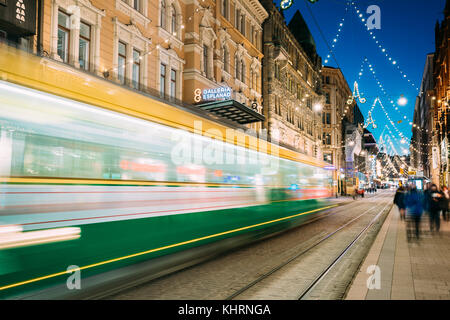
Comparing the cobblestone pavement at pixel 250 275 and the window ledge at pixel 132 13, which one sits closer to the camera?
the cobblestone pavement at pixel 250 275

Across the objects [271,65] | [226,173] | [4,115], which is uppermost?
[271,65]

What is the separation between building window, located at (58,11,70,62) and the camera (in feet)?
43.7

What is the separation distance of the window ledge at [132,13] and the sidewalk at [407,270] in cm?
1317

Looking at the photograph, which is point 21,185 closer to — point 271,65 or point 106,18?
point 106,18

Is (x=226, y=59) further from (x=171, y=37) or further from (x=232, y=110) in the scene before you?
(x=171, y=37)

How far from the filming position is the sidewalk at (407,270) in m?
5.54

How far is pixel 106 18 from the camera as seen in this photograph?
50.2 ft

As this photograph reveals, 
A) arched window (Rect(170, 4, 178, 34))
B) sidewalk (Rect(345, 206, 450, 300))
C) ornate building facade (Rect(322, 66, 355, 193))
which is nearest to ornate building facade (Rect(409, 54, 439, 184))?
ornate building facade (Rect(322, 66, 355, 193))

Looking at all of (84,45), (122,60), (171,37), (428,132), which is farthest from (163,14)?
(428,132)

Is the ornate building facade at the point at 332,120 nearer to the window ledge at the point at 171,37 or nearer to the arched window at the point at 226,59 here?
the arched window at the point at 226,59

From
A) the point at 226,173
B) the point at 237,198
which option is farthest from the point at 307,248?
the point at 226,173

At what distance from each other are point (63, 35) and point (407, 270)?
12769mm

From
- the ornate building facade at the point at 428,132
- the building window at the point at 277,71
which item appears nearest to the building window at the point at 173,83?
the building window at the point at 277,71

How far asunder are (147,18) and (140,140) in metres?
12.9
